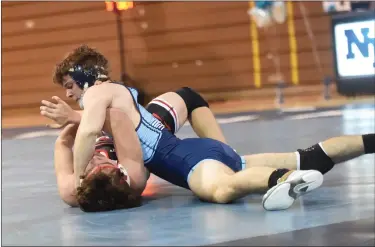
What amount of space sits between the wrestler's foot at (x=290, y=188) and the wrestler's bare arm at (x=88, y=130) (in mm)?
697

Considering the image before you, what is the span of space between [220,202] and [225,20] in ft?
26.4

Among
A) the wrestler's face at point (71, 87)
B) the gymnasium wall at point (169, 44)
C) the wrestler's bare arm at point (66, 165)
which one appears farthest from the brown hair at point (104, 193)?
the gymnasium wall at point (169, 44)

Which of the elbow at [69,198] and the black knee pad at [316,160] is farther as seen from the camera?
the black knee pad at [316,160]

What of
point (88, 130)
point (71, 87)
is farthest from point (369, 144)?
point (71, 87)

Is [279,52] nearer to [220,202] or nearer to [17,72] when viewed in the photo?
[17,72]

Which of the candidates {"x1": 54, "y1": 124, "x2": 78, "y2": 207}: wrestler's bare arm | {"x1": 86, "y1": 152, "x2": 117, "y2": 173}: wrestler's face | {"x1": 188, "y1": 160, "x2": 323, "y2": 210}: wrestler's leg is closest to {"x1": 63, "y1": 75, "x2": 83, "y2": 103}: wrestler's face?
{"x1": 54, "y1": 124, "x2": 78, "y2": 207}: wrestler's bare arm

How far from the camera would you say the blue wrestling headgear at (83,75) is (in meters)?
2.98

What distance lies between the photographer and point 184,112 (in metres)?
3.36

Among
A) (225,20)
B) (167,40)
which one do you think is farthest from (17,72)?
(225,20)

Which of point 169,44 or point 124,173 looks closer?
point 124,173

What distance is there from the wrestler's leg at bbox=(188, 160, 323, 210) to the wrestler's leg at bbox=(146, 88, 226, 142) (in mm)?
488

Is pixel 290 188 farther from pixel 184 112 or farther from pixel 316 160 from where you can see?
pixel 184 112

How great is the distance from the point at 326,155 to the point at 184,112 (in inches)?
27.9

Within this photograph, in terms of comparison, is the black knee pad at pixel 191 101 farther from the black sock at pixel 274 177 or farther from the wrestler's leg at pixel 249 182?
the black sock at pixel 274 177
